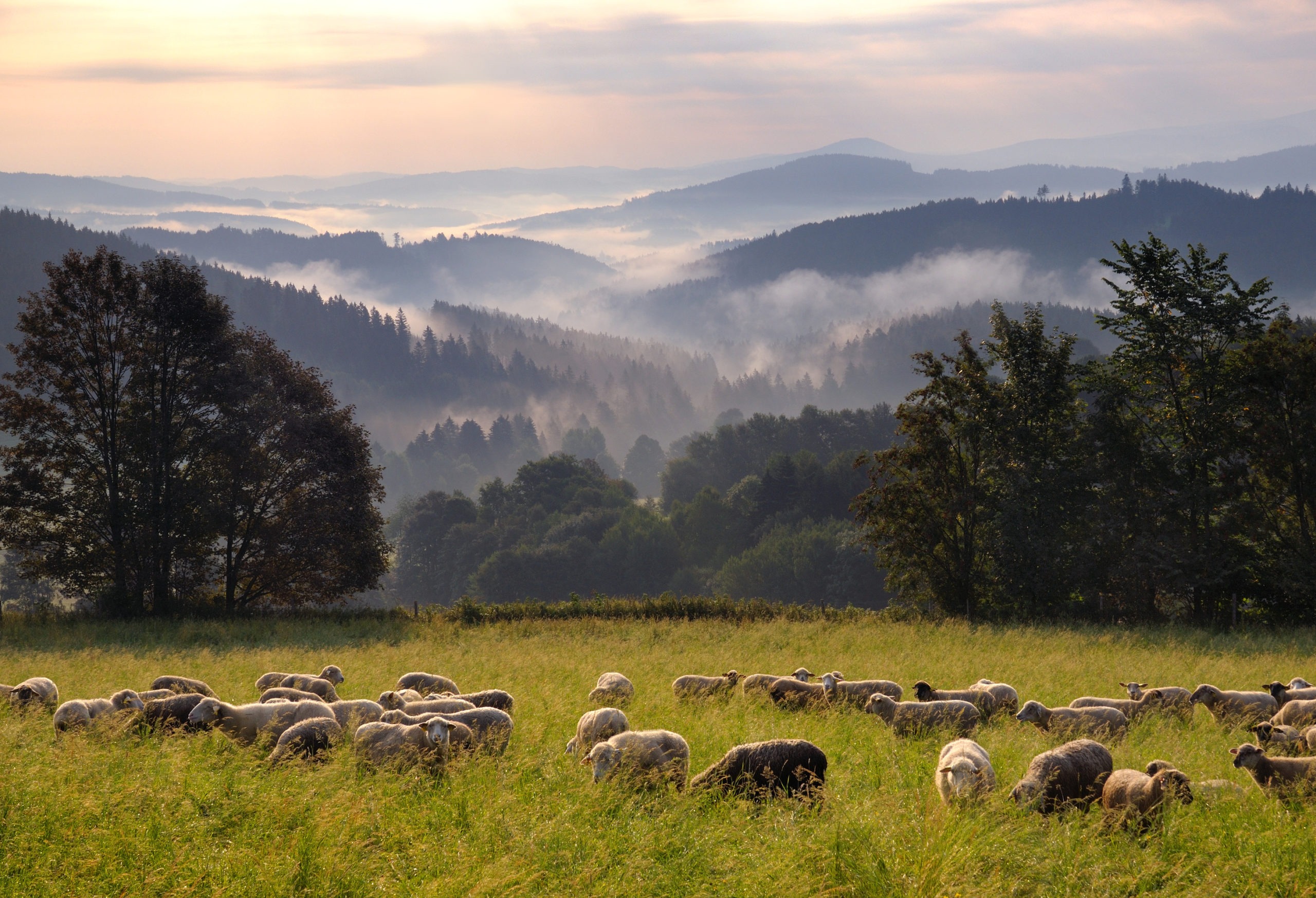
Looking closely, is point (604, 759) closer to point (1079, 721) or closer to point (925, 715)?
point (925, 715)

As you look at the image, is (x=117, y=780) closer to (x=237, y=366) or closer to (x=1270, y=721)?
(x=1270, y=721)

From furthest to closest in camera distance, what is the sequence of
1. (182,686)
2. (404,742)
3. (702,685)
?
(702,685) < (182,686) < (404,742)

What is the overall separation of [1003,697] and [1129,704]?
1.97 m

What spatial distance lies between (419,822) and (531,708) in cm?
578

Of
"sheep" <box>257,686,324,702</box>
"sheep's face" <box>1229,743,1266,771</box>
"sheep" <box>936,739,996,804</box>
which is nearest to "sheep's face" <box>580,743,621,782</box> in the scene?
"sheep" <box>936,739,996,804</box>

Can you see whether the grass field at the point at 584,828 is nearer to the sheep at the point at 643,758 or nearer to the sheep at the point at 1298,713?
the sheep at the point at 643,758

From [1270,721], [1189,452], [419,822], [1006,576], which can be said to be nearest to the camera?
[419,822]

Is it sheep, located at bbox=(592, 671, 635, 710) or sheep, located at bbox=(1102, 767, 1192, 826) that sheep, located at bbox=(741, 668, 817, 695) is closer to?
sheep, located at bbox=(592, 671, 635, 710)

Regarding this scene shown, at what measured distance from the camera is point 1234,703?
47.6 ft

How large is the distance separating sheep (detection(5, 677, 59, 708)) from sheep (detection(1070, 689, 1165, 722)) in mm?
16608

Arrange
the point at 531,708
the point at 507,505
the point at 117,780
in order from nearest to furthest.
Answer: the point at 117,780 < the point at 531,708 < the point at 507,505

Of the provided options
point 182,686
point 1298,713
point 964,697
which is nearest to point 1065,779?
point 964,697

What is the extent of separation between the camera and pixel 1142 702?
579 inches

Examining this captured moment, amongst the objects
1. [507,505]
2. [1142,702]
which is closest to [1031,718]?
[1142,702]
